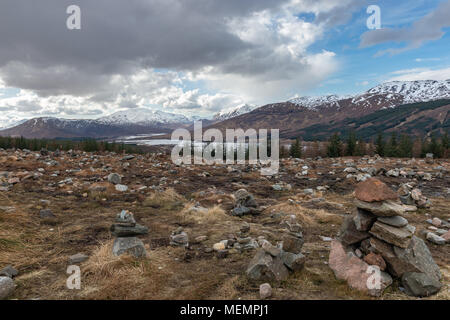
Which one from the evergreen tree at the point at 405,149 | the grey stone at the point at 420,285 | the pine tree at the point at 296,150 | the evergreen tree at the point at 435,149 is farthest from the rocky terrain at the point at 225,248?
the evergreen tree at the point at 405,149

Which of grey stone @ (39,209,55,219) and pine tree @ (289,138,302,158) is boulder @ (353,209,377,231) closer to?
grey stone @ (39,209,55,219)

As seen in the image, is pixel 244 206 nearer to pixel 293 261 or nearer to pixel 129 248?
pixel 293 261

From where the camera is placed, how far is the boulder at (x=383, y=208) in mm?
4707

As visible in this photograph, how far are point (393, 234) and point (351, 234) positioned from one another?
0.88 meters

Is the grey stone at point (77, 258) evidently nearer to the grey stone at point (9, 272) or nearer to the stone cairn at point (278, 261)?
the grey stone at point (9, 272)

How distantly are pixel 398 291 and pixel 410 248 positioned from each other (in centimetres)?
85

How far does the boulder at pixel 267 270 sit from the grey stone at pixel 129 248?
252cm

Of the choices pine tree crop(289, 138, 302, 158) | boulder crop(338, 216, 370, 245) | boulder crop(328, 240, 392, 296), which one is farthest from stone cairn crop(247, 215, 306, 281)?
pine tree crop(289, 138, 302, 158)

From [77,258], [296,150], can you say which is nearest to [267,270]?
[77,258]

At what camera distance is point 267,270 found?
4.48 metres

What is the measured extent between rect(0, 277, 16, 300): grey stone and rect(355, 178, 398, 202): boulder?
6.92 m
